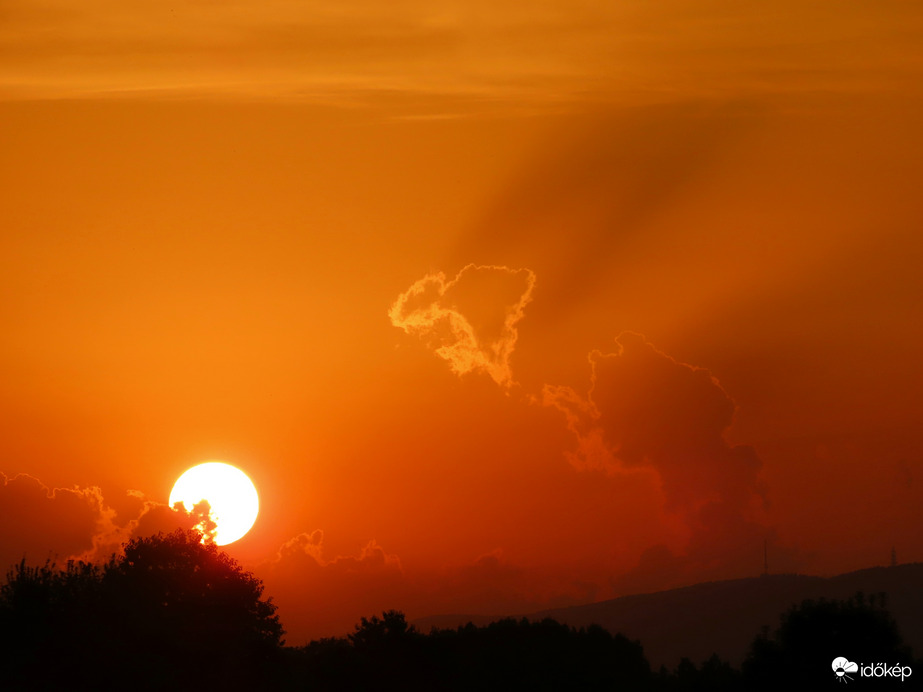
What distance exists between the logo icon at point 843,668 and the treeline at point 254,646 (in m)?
0.37

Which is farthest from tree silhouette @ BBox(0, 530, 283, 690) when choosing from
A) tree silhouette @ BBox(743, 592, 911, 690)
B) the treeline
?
tree silhouette @ BBox(743, 592, 911, 690)

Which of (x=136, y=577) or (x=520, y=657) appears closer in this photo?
(x=136, y=577)

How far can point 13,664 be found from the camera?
57.3 metres

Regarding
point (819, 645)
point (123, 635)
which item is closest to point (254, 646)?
point (123, 635)

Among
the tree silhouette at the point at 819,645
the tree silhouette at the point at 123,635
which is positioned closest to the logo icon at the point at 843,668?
the tree silhouette at the point at 819,645

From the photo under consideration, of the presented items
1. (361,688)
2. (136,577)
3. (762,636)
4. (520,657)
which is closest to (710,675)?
(762,636)

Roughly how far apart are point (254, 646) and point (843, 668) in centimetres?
4031

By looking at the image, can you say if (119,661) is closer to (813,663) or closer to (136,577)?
(136,577)

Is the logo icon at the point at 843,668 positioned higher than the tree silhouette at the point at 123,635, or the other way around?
the tree silhouette at the point at 123,635

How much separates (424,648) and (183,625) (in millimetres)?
24026

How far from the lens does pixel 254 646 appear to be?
3103 inches

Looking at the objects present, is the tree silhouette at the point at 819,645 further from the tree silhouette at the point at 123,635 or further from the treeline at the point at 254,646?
the tree silhouette at the point at 123,635

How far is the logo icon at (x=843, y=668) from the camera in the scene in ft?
184

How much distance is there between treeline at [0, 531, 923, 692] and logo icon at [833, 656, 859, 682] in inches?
14.4
